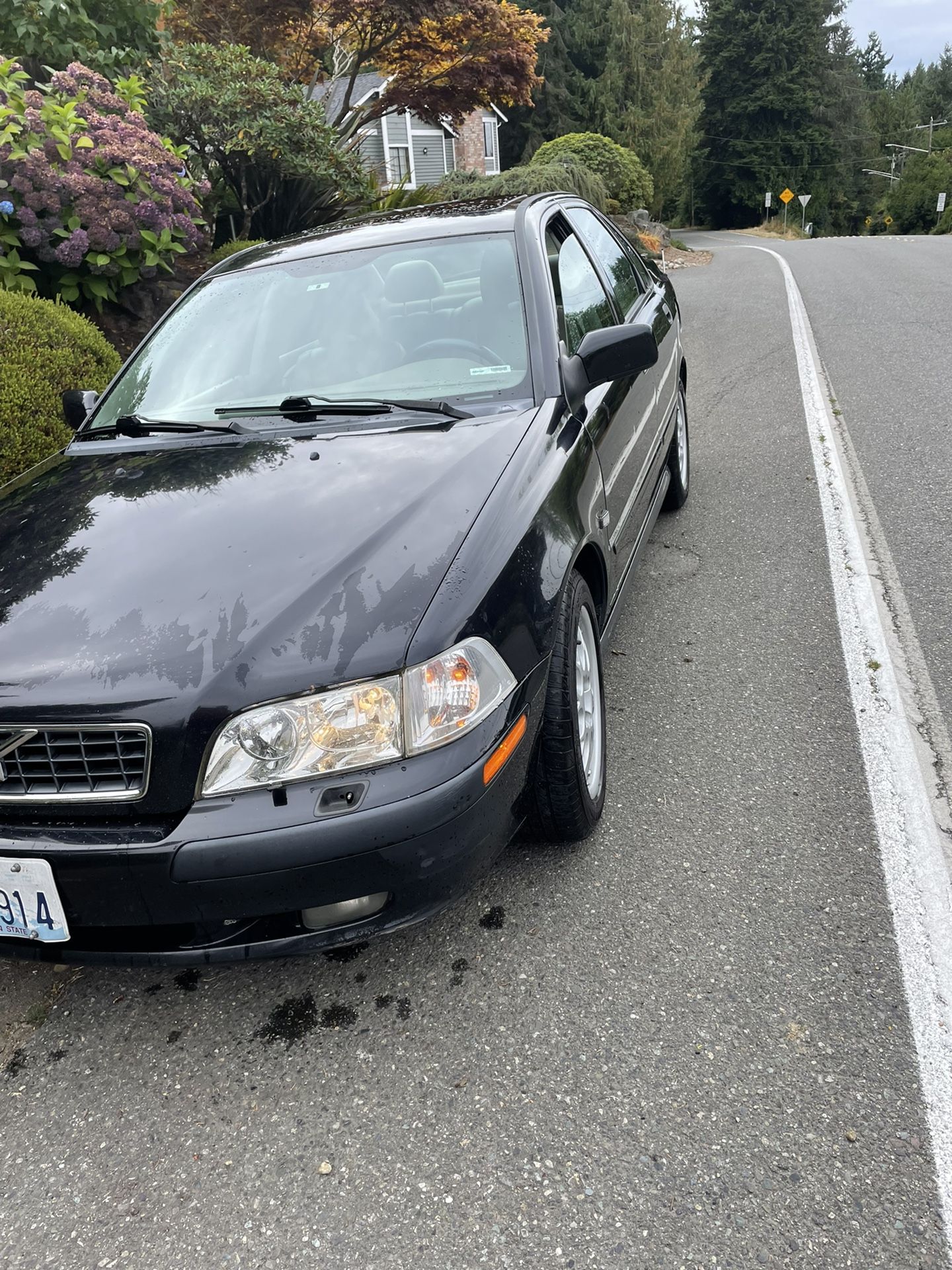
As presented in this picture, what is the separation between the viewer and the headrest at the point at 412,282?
3199 millimetres

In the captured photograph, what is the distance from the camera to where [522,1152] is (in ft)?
6.06

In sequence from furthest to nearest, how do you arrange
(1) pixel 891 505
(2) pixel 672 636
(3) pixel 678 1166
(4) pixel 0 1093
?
(1) pixel 891 505 < (2) pixel 672 636 < (4) pixel 0 1093 < (3) pixel 678 1166

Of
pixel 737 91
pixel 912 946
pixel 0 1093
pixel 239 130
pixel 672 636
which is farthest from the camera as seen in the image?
pixel 737 91

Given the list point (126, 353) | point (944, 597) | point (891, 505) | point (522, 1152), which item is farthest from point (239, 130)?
point (522, 1152)

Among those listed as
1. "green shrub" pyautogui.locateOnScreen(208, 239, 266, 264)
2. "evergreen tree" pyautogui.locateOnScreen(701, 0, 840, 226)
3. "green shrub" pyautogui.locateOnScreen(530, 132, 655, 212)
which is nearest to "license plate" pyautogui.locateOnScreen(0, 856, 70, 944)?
"green shrub" pyautogui.locateOnScreen(208, 239, 266, 264)

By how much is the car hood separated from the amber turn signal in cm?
32

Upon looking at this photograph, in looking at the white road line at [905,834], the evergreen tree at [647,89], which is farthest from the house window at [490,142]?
the white road line at [905,834]

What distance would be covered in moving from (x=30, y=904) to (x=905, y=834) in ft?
7.13

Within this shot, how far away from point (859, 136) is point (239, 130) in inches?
2432

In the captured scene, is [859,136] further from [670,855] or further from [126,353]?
[670,855]

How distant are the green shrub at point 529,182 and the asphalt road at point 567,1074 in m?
15.3

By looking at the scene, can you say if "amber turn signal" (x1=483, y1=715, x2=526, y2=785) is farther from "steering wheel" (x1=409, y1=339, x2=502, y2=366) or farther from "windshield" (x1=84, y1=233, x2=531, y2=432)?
"steering wheel" (x1=409, y1=339, x2=502, y2=366)

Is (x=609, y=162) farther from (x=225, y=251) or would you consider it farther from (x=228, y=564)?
(x=228, y=564)

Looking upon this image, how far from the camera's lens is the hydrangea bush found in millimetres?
6238
